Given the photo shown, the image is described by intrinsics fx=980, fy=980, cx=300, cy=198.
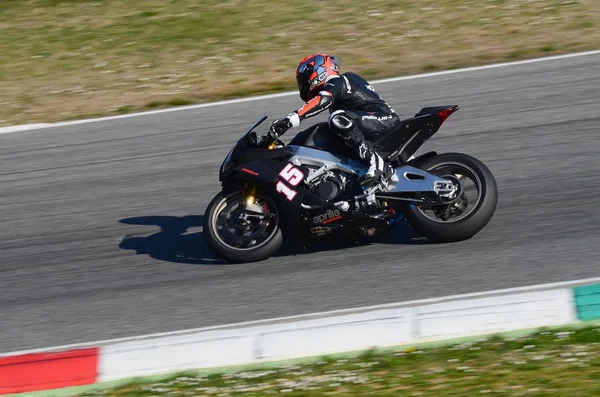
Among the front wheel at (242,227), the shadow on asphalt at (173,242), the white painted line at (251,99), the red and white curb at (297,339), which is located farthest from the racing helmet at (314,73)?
the white painted line at (251,99)

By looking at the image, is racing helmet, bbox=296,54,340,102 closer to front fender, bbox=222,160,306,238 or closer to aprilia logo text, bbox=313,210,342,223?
front fender, bbox=222,160,306,238

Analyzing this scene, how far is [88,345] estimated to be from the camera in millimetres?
6312

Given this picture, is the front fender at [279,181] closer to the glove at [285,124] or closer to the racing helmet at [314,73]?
the glove at [285,124]

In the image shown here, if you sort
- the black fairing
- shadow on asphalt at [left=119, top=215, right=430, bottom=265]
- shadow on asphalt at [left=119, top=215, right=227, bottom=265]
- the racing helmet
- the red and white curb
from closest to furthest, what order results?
the red and white curb
the black fairing
the racing helmet
shadow on asphalt at [left=119, top=215, right=430, bottom=265]
shadow on asphalt at [left=119, top=215, right=227, bottom=265]

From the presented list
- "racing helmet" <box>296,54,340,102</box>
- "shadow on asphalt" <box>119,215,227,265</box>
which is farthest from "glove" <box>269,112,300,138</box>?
"shadow on asphalt" <box>119,215,227,265</box>

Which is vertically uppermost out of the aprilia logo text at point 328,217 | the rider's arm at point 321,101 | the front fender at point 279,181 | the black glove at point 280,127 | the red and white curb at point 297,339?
the rider's arm at point 321,101

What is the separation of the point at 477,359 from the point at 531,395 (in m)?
0.62

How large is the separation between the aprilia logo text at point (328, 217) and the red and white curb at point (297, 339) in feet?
5.43

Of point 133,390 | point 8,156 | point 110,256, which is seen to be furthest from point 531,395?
point 8,156

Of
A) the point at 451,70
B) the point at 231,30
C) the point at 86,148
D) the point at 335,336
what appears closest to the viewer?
the point at 335,336

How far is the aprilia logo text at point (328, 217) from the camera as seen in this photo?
759cm

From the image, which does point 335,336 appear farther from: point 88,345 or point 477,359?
point 88,345

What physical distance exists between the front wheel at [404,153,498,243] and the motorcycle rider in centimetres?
40

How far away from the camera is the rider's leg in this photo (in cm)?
745
